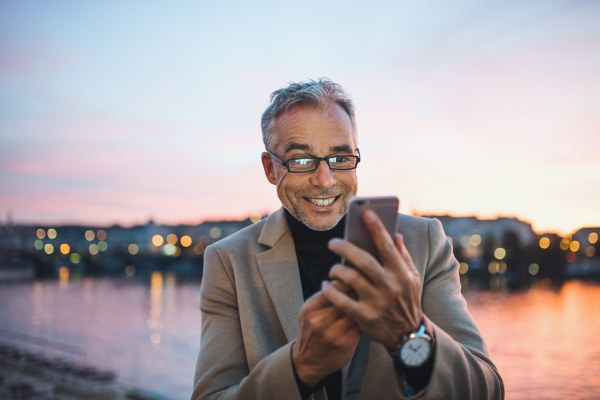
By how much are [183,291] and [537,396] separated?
144ft

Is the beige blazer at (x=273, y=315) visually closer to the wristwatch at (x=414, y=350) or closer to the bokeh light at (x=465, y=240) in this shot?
the wristwatch at (x=414, y=350)

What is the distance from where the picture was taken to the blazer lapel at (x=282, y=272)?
1.98 m

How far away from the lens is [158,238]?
357ft

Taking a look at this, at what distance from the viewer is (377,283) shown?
3.64 ft

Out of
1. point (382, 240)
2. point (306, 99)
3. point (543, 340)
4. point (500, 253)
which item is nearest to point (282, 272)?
point (306, 99)

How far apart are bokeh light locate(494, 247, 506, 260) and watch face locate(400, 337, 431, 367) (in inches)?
3246

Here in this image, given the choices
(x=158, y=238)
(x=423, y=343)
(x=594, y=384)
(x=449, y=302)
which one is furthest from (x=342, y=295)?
(x=158, y=238)

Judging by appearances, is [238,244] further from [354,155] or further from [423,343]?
[423,343]

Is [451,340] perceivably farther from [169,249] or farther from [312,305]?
[169,249]

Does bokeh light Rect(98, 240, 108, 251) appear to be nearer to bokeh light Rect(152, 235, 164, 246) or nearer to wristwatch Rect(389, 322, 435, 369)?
bokeh light Rect(152, 235, 164, 246)

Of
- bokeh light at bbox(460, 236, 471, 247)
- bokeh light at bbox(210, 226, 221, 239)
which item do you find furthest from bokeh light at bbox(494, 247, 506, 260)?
bokeh light at bbox(210, 226, 221, 239)

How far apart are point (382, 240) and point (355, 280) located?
12 centimetres

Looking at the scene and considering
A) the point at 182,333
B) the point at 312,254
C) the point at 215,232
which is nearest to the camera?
the point at 312,254

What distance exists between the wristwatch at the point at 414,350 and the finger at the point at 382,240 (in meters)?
0.29
